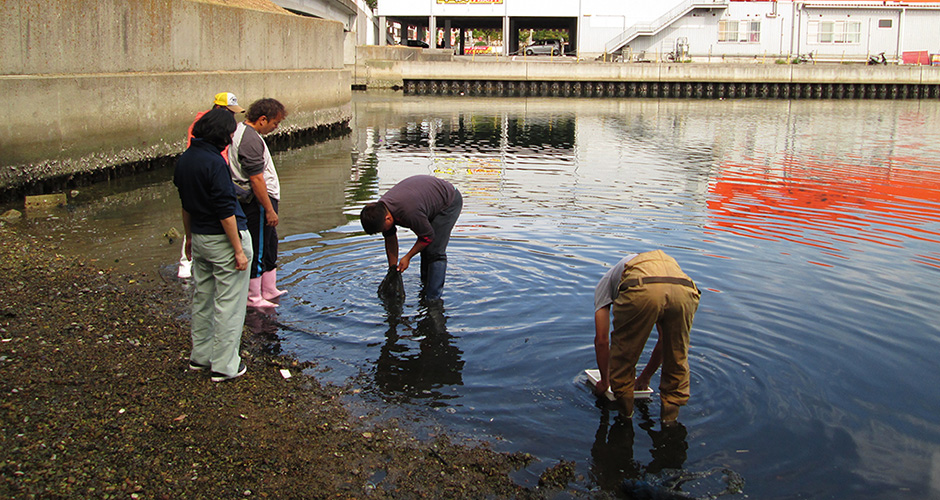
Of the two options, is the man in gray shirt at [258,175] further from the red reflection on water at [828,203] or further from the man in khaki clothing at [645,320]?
the red reflection on water at [828,203]

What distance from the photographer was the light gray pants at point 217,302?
5270 mm

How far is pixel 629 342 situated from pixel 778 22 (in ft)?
215

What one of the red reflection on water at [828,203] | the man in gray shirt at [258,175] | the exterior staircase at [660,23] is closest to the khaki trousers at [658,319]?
the man in gray shirt at [258,175]

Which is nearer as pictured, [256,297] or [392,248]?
[392,248]

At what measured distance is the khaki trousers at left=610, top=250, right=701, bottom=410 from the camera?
4641mm

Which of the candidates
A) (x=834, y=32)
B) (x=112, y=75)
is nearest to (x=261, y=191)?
(x=112, y=75)

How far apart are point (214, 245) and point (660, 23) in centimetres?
6266

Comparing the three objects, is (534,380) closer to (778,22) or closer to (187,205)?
(187,205)

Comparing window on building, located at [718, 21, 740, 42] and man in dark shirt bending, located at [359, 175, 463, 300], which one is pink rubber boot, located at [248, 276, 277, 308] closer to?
man in dark shirt bending, located at [359, 175, 463, 300]

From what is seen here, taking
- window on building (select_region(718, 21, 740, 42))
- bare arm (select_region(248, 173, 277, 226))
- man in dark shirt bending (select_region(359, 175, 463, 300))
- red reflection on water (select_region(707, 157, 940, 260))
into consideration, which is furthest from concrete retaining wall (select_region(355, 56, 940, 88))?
bare arm (select_region(248, 173, 277, 226))

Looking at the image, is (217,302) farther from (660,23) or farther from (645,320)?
(660,23)

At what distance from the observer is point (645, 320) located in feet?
15.5

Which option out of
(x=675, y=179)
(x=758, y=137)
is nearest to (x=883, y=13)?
(x=758, y=137)

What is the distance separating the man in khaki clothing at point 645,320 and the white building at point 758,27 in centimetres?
5896
